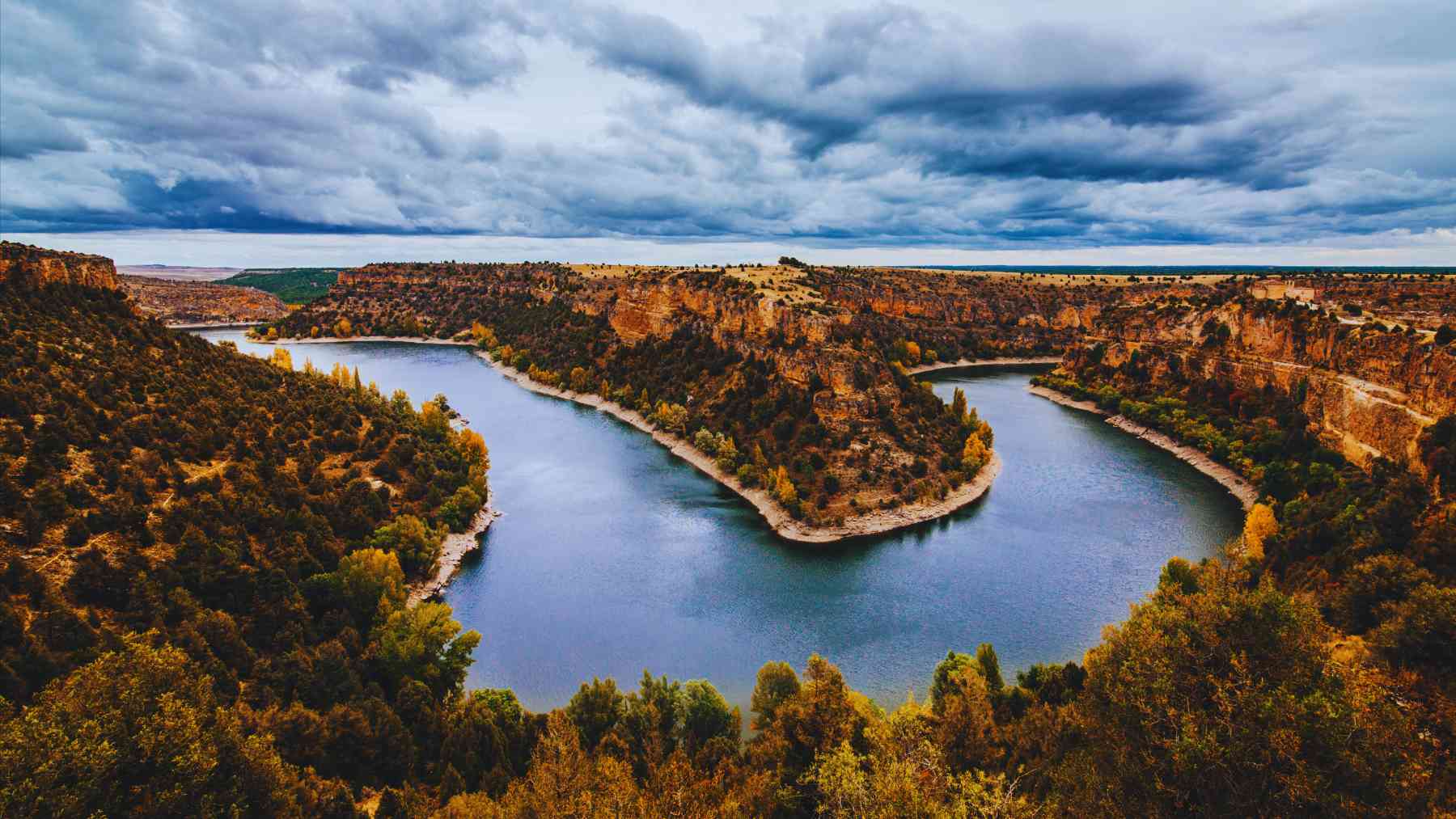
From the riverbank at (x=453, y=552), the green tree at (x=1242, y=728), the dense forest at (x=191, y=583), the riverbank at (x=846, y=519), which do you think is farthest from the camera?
the riverbank at (x=846, y=519)

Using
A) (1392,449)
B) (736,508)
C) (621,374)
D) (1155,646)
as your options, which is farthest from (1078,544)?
(621,374)

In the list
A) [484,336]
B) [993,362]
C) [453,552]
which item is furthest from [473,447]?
[993,362]

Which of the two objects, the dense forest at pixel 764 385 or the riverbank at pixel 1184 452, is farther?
the dense forest at pixel 764 385

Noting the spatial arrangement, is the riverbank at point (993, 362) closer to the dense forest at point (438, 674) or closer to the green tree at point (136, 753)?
the dense forest at point (438, 674)

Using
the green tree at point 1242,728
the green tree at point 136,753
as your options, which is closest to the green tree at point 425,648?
the green tree at point 136,753

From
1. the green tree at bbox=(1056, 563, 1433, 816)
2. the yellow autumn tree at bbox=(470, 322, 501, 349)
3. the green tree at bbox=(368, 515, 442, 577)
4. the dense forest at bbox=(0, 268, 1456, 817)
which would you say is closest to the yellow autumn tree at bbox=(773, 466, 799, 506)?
the dense forest at bbox=(0, 268, 1456, 817)

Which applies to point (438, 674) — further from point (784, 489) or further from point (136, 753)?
point (784, 489)
